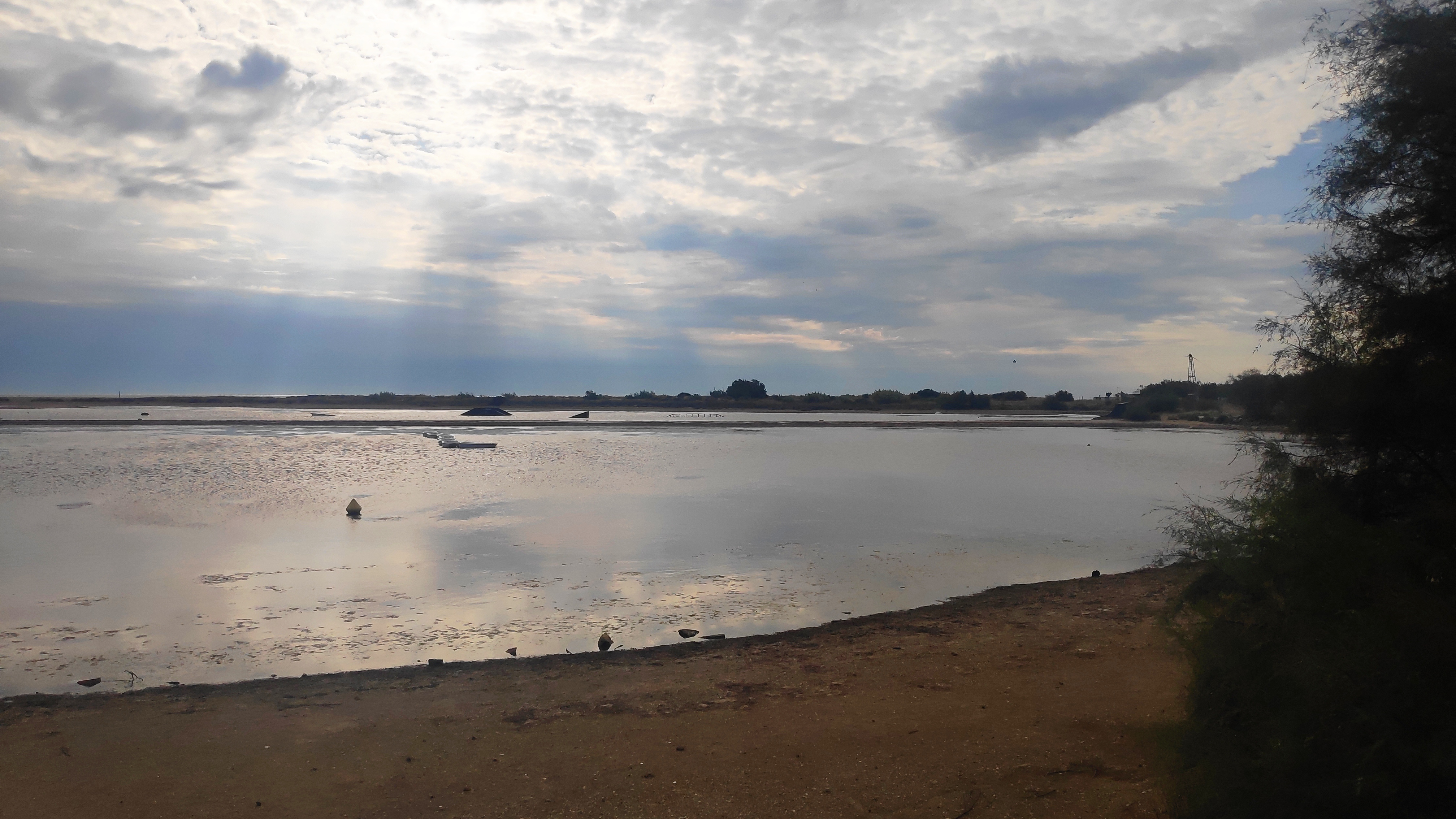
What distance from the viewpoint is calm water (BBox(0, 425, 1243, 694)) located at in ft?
29.3

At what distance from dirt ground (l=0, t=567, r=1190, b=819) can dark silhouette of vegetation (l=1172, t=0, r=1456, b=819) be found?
1215 millimetres

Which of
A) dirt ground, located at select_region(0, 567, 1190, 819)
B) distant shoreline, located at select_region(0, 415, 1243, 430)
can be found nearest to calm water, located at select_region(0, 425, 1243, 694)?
dirt ground, located at select_region(0, 567, 1190, 819)

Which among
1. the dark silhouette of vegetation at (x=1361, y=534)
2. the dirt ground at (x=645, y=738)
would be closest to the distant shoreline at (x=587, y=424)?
the dirt ground at (x=645, y=738)

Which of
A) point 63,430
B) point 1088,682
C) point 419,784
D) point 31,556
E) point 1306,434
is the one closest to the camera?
point 1306,434

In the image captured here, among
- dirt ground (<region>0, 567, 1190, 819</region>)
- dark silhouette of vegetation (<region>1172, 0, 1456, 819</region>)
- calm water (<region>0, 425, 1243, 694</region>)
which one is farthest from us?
calm water (<region>0, 425, 1243, 694</region>)

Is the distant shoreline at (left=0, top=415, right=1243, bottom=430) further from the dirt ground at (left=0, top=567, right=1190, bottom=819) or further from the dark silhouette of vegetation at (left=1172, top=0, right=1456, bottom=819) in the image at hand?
the dark silhouette of vegetation at (left=1172, top=0, right=1456, bottom=819)

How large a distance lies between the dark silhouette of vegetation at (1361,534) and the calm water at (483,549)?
18.8ft

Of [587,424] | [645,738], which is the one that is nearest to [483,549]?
[645,738]

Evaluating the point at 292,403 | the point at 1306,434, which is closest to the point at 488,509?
the point at 1306,434

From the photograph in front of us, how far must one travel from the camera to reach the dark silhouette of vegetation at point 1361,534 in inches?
129

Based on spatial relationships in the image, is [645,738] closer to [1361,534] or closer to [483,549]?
[1361,534]

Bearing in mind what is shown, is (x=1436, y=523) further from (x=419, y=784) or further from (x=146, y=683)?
(x=146, y=683)

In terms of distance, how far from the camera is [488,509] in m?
18.6

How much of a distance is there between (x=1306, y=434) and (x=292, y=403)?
128950 millimetres
